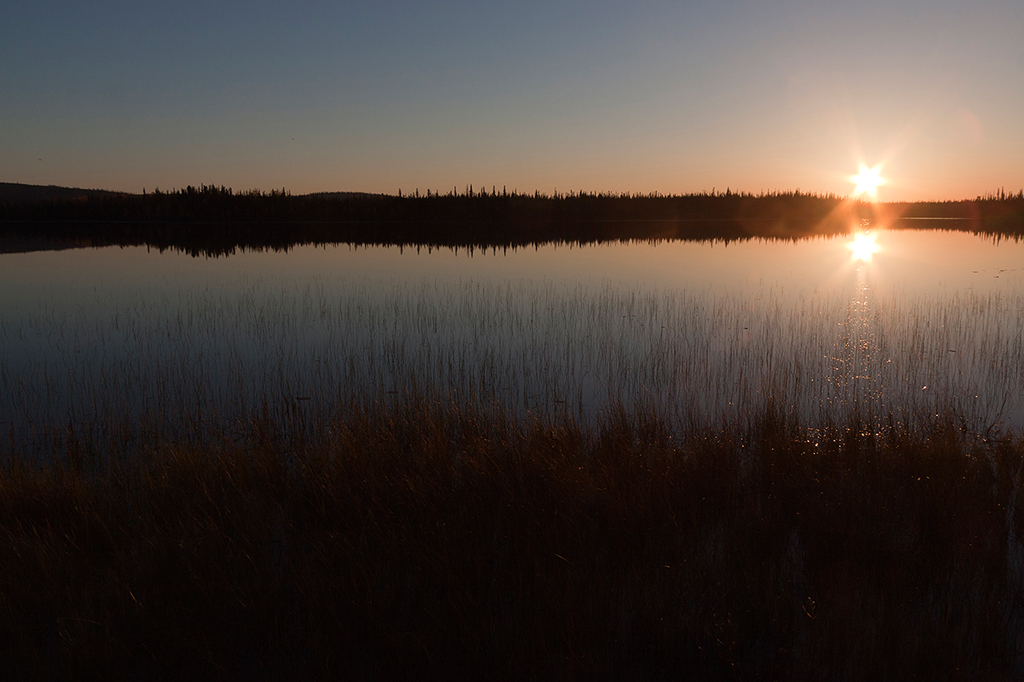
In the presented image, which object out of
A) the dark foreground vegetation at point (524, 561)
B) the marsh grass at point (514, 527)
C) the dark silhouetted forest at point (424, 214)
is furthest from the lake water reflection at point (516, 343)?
the dark silhouetted forest at point (424, 214)

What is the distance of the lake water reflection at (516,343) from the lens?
288 inches

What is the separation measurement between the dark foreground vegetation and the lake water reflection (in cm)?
169

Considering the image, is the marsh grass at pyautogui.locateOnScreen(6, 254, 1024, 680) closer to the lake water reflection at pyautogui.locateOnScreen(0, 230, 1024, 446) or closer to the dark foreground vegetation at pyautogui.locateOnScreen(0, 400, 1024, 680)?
the dark foreground vegetation at pyautogui.locateOnScreen(0, 400, 1024, 680)

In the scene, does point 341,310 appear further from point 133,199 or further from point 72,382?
point 133,199

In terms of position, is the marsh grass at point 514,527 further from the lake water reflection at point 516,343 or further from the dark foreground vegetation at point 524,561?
the lake water reflection at point 516,343

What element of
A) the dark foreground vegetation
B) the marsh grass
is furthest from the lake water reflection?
the dark foreground vegetation

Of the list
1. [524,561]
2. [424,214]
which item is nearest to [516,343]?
[524,561]

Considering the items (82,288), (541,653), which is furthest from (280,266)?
(541,653)

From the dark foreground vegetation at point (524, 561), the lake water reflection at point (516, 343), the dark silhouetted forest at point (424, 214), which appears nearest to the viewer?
the dark foreground vegetation at point (524, 561)

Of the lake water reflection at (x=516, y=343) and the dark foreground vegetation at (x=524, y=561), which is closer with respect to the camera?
the dark foreground vegetation at (x=524, y=561)

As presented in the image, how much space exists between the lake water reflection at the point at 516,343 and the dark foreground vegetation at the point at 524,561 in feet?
5.56

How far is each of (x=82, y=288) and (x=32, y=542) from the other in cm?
1674

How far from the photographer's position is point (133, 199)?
60.1 meters

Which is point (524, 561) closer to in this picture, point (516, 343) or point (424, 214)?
point (516, 343)
